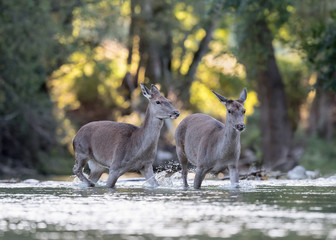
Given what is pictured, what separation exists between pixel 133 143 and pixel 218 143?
65.6 inches

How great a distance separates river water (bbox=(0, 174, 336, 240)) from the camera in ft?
23.9

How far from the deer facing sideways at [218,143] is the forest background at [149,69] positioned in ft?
24.9

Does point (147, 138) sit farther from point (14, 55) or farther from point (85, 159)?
point (14, 55)

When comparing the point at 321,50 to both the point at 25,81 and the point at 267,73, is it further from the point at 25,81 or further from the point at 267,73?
the point at 25,81

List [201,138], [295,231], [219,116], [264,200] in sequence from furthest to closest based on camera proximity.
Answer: [219,116] → [201,138] → [264,200] → [295,231]

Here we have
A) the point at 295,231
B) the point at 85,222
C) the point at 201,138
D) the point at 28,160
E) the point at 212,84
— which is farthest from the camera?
the point at 212,84

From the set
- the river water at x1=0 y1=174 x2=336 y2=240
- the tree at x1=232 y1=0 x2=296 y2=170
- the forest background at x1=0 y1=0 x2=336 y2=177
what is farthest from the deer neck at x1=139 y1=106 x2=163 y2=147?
the tree at x1=232 y1=0 x2=296 y2=170

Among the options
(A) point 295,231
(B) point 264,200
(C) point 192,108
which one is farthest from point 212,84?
(A) point 295,231

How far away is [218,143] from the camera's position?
13.0m

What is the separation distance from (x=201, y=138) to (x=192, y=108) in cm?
2983

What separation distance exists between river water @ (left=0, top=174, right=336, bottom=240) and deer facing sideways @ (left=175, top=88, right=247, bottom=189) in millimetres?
643

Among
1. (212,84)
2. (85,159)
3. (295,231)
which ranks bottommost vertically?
(295,231)

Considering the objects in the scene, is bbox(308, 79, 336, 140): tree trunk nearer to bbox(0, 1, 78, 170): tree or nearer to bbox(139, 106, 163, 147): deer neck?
bbox(0, 1, 78, 170): tree

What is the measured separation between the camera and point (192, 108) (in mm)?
43312
